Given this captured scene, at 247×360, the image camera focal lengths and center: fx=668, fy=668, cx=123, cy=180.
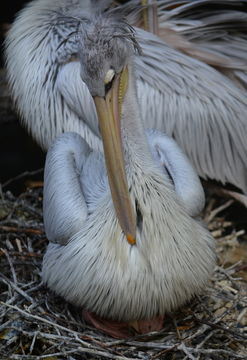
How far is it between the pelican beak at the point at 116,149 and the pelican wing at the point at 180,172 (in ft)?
1.24

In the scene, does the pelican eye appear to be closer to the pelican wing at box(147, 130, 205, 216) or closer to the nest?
the pelican wing at box(147, 130, 205, 216)

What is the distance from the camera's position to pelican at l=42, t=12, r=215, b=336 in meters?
2.74

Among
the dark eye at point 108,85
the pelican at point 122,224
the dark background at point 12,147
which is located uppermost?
the dark eye at point 108,85

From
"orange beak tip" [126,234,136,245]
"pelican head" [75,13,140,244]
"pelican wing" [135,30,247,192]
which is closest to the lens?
"pelican head" [75,13,140,244]

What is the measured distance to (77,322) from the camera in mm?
3275

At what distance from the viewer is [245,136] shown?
433 centimetres

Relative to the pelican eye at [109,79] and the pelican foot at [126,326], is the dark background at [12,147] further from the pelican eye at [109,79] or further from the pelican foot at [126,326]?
the pelican eye at [109,79]

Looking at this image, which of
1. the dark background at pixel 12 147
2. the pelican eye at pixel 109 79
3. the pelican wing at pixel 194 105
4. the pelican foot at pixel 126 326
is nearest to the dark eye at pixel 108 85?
the pelican eye at pixel 109 79

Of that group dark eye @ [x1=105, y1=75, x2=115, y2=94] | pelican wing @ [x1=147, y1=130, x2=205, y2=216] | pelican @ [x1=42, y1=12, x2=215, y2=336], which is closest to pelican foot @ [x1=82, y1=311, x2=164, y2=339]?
pelican @ [x1=42, y1=12, x2=215, y2=336]

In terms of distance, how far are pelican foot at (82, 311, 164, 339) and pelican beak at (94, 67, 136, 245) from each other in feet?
1.59

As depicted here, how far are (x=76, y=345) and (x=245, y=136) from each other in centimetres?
195

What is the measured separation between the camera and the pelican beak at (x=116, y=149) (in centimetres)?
272

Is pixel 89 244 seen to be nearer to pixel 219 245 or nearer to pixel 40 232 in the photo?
pixel 40 232

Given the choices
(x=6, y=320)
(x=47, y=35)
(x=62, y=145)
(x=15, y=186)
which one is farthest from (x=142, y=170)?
(x=15, y=186)
